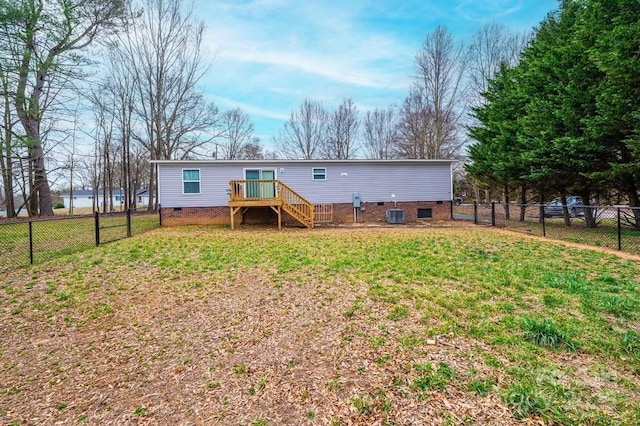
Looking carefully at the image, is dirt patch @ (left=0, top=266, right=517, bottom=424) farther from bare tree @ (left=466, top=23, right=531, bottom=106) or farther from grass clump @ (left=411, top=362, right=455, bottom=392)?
bare tree @ (left=466, top=23, right=531, bottom=106)

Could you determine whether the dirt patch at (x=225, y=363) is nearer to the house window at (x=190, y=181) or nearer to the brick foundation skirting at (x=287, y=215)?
the brick foundation skirting at (x=287, y=215)

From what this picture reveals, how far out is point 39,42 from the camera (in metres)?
12.8

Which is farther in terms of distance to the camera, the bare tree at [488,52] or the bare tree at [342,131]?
the bare tree at [342,131]

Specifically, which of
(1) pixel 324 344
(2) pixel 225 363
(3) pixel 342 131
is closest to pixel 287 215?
(1) pixel 324 344

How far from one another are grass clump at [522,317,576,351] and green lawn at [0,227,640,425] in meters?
0.02

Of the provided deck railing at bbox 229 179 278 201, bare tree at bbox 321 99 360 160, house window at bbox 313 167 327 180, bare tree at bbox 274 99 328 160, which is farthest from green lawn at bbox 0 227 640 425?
bare tree at bbox 274 99 328 160

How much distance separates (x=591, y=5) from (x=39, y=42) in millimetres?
20884

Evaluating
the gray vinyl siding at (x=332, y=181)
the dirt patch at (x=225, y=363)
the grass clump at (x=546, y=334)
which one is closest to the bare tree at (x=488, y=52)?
the gray vinyl siding at (x=332, y=181)

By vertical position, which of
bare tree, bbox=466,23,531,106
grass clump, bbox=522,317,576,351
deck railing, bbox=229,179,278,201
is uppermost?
bare tree, bbox=466,23,531,106

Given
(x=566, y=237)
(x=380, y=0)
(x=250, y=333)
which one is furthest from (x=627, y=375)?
(x=380, y=0)

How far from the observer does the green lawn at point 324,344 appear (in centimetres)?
217

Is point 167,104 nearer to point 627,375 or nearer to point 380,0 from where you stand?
point 380,0

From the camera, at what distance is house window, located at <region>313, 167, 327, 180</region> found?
14.2 meters

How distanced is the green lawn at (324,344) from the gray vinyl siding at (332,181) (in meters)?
8.02
